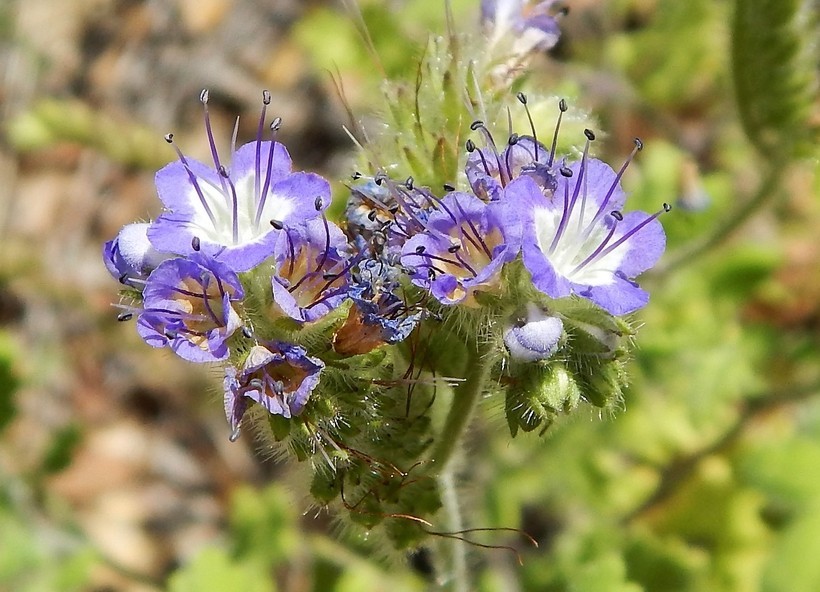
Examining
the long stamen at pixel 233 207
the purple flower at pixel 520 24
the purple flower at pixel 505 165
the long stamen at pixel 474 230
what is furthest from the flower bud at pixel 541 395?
the purple flower at pixel 520 24

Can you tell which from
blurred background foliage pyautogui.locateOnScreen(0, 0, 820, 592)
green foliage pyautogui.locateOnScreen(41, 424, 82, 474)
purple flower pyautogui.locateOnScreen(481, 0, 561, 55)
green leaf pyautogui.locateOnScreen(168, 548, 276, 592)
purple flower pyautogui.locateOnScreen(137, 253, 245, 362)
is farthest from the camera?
green foliage pyautogui.locateOnScreen(41, 424, 82, 474)

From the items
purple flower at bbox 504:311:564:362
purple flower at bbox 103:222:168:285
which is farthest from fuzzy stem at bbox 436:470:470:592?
purple flower at bbox 103:222:168:285

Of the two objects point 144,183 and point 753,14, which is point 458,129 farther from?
point 144,183

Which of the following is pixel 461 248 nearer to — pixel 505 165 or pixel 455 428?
pixel 505 165

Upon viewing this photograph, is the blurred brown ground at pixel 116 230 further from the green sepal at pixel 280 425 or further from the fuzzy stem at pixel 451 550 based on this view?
the green sepal at pixel 280 425

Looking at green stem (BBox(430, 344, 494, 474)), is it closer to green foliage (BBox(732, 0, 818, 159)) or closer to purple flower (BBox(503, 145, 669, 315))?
purple flower (BBox(503, 145, 669, 315))

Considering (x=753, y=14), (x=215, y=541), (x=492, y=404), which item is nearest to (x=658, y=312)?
(x=753, y=14)
